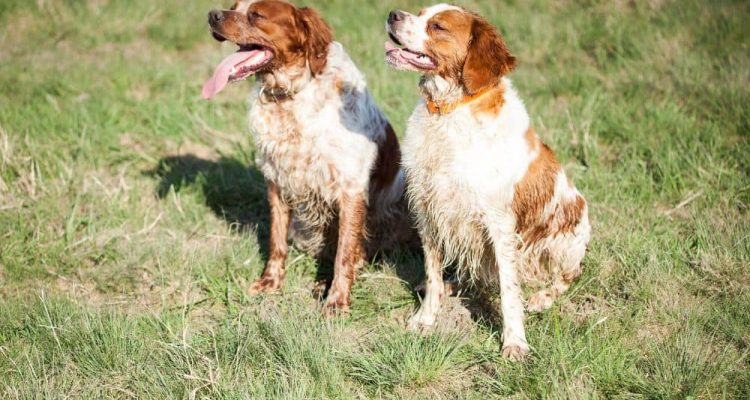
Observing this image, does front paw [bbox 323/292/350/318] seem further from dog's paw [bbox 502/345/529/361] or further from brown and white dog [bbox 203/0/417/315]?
dog's paw [bbox 502/345/529/361]

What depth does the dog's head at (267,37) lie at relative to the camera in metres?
4.03

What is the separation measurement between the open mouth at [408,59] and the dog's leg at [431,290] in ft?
3.16

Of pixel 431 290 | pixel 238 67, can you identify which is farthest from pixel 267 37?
pixel 431 290

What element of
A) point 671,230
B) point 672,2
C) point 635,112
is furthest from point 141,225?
point 672,2

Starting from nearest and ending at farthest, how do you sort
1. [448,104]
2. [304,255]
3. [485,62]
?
[485,62]
[448,104]
[304,255]

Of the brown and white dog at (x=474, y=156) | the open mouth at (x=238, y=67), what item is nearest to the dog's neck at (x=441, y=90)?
the brown and white dog at (x=474, y=156)

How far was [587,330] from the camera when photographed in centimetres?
354

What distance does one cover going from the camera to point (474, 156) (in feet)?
11.6

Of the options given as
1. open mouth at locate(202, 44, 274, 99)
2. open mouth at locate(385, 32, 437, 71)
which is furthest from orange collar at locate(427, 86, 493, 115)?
open mouth at locate(202, 44, 274, 99)

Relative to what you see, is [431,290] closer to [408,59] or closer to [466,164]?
[466,164]

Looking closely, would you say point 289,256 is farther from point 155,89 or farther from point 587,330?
point 155,89

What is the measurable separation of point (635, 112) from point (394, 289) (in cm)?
289

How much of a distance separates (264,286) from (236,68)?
1.28 m

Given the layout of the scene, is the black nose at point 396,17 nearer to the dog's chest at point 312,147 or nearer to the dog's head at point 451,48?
the dog's head at point 451,48
